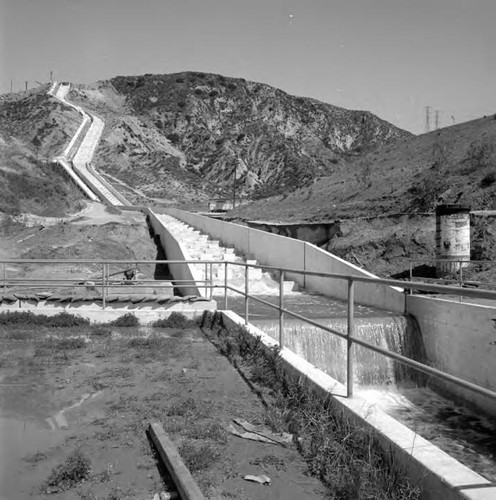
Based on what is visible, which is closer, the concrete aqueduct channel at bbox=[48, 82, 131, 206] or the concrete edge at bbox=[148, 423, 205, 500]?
the concrete edge at bbox=[148, 423, 205, 500]

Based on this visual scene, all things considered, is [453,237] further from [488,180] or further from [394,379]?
[488,180]

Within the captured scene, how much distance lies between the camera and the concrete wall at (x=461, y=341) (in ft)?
34.8

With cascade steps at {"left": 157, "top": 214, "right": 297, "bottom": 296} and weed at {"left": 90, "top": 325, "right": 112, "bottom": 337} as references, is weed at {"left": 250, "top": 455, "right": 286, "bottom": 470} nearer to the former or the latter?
weed at {"left": 90, "top": 325, "right": 112, "bottom": 337}

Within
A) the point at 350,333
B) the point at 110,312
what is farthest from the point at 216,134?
the point at 350,333

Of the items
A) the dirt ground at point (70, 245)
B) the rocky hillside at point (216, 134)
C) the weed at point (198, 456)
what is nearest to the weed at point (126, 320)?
the weed at point (198, 456)

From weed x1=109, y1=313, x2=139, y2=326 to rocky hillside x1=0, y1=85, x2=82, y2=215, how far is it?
25.2 meters

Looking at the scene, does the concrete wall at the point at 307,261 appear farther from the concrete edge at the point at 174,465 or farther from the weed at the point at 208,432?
the concrete edge at the point at 174,465

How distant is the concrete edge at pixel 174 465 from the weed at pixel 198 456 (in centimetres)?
9

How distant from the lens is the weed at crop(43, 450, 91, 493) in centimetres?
410

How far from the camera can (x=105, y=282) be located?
1206cm

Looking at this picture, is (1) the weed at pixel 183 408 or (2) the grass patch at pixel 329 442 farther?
(1) the weed at pixel 183 408

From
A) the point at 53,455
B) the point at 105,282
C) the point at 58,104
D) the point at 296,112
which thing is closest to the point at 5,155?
the point at 105,282

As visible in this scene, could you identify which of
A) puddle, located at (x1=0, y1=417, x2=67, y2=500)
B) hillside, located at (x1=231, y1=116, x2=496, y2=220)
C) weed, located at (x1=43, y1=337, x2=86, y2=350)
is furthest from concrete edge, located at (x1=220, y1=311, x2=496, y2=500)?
hillside, located at (x1=231, y1=116, x2=496, y2=220)

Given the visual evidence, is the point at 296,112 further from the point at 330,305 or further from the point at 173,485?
the point at 173,485
